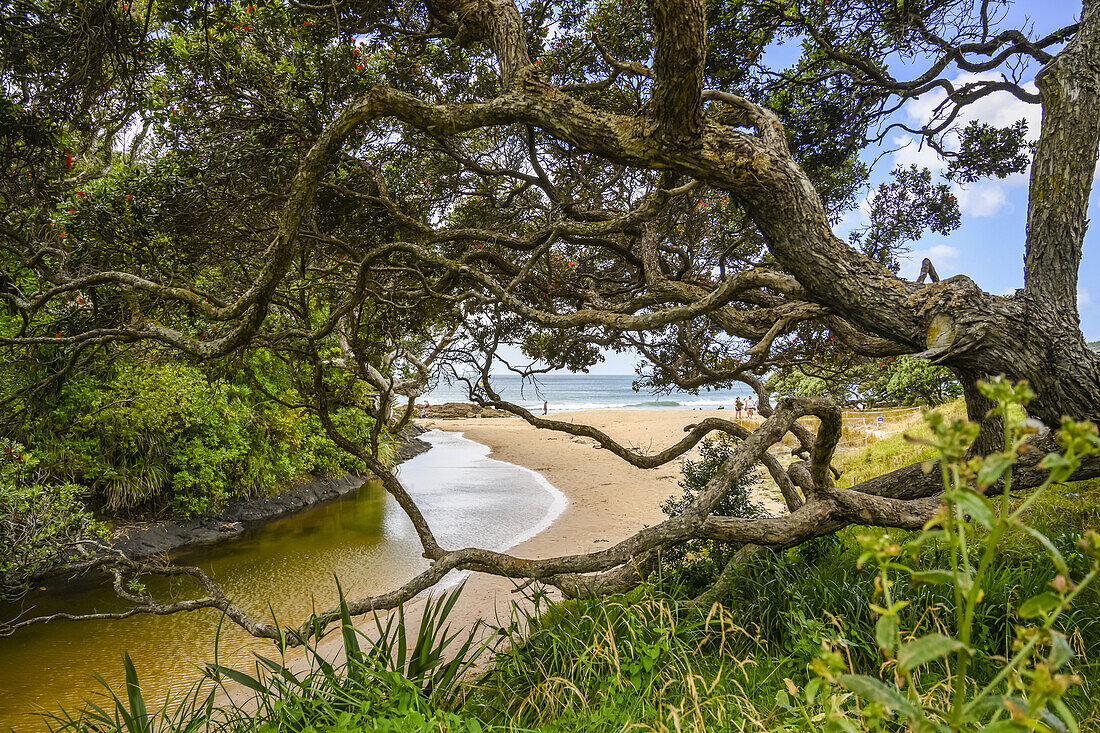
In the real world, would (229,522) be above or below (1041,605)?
below

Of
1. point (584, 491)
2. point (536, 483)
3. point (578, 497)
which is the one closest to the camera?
point (578, 497)

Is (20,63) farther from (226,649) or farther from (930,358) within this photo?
(930,358)

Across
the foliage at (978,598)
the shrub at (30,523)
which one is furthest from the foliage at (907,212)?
the shrub at (30,523)

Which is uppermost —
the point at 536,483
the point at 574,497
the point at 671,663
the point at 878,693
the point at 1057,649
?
the point at 1057,649

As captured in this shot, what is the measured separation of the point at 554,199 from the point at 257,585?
6013 millimetres

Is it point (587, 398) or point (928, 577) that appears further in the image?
point (587, 398)

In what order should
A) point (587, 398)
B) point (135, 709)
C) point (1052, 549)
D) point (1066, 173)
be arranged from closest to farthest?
point (1052, 549), point (135, 709), point (1066, 173), point (587, 398)

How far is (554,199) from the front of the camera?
4.96m

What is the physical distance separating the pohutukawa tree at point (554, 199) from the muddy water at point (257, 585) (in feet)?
3.69

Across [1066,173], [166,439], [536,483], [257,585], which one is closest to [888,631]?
[1066,173]

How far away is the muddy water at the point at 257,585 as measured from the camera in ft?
15.4

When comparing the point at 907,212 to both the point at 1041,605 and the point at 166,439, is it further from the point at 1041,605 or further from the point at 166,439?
the point at 166,439

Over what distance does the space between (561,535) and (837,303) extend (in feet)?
20.1

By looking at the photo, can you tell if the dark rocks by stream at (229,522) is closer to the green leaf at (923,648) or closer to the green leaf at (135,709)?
the green leaf at (135,709)
